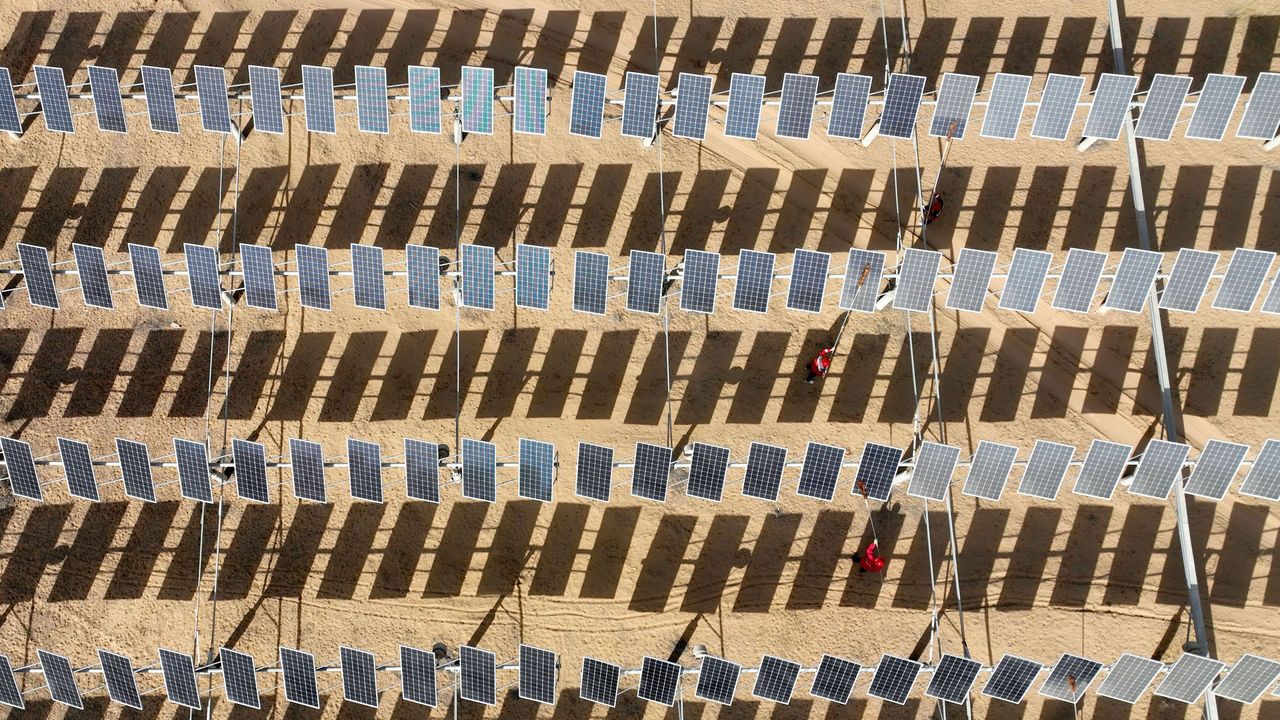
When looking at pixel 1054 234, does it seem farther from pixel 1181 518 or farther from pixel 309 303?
pixel 309 303

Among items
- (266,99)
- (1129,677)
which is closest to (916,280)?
(1129,677)

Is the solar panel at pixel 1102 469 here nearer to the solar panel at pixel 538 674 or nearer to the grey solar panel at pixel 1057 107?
the grey solar panel at pixel 1057 107

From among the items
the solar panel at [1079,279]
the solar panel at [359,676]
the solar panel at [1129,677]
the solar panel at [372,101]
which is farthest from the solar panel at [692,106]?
the solar panel at [1129,677]

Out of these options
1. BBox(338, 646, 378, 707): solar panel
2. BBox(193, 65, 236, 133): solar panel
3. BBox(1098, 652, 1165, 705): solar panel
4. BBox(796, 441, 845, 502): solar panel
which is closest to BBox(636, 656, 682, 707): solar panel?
BBox(796, 441, 845, 502): solar panel

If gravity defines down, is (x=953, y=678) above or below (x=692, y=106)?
below

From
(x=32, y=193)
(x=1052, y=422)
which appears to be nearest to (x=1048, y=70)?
(x=1052, y=422)

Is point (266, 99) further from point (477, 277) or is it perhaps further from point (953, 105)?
point (953, 105)

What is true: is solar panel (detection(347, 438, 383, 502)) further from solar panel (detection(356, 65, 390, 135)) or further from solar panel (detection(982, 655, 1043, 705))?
solar panel (detection(982, 655, 1043, 705))
